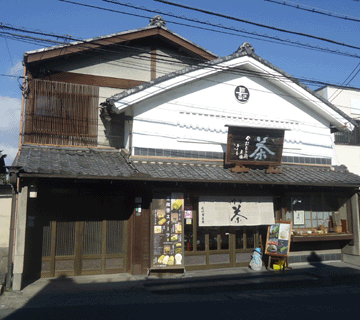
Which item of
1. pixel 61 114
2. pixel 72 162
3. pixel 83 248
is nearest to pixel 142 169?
pixel 72 162

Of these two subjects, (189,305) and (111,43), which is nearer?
(189,305)

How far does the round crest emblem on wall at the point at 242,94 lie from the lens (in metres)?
14.5

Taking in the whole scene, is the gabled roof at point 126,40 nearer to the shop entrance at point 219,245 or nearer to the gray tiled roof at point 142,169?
the gray tiled roof at point 142,169

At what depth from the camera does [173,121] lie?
1348 cm

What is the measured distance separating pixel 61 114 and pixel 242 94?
7293 millimetres

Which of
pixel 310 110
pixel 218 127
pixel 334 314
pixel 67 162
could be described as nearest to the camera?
pixel 334 314

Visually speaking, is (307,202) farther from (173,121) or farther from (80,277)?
(80,277)

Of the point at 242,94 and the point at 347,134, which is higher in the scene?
the point at 242,94

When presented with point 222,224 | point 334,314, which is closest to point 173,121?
→ point 222,224

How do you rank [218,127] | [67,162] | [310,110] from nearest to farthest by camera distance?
[67,162]
[218,127]
[310,110]

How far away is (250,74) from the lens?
14703 millimetres

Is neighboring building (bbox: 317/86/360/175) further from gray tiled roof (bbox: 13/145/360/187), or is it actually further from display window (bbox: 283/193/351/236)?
gray tiled roof (bbox: 13/145/360/187)

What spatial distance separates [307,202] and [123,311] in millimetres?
9574

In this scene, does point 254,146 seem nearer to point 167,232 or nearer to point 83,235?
point 167,232
